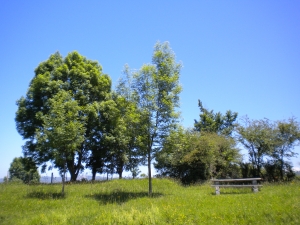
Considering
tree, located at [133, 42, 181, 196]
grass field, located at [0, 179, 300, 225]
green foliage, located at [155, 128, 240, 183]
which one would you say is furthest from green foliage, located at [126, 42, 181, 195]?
green foliage, located at [155, 128, 240, 183]

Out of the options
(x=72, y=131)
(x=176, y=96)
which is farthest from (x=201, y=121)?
(x=72, y=131)

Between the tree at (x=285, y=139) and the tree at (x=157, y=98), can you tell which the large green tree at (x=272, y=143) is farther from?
the tree at (x=157, y=98)

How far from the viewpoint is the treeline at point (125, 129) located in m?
16.6

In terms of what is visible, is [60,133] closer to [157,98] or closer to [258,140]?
[157,98]

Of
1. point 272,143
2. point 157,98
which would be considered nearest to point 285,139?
point 272,143

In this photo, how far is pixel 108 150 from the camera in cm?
2902

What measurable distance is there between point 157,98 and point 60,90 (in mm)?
11539

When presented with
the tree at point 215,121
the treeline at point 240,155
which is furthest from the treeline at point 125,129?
the tree at point 215,121

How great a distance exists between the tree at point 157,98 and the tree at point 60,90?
932 cm

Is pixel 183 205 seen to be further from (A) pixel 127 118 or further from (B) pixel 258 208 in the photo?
(A) pixel 127 118

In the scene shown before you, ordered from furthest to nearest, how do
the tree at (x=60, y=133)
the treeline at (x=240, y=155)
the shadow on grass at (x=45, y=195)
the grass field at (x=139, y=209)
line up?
the treeline at (x=240, y=155), the tree at (x=60, y=133), the shadow on grass at (x=45, y=195), the grass field at (x=139, y=209)

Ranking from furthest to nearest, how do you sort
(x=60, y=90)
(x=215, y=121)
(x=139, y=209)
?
(x=215, y=121) < (x=60, y=90) < (x=139, y=209)

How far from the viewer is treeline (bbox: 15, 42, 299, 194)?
1661 cm

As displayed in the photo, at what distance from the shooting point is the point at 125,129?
17516 millimetres
